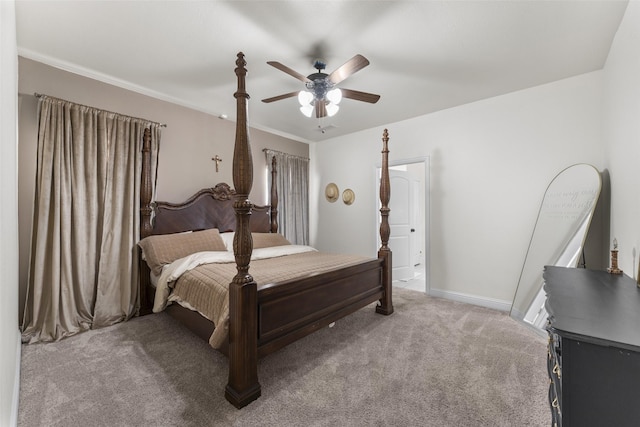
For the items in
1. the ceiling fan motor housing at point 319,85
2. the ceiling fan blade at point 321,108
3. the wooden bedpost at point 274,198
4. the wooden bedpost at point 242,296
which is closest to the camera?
the wooden bedpost at point 242,296

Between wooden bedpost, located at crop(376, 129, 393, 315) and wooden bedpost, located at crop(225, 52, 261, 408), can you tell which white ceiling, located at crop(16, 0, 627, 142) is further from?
wooden bedpost, located at crop(376, 129, 393, 315)

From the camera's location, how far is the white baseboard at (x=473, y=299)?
10.8 feet

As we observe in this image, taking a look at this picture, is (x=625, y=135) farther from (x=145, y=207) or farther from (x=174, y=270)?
(x=145, y=207)

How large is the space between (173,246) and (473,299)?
12.3 feet

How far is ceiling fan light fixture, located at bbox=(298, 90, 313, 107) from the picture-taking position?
98.2 inches

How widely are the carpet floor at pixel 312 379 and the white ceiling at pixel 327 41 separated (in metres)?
2.60

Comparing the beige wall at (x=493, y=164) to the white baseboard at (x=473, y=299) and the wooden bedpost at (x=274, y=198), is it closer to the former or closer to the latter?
the white baseboard at (x=473, y=299)

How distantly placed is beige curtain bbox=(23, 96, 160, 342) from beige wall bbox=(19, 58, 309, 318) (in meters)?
0.13

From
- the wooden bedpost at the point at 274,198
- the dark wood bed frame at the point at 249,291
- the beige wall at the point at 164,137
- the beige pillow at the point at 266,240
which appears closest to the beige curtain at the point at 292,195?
the wooden bedpost at the point at 274,198

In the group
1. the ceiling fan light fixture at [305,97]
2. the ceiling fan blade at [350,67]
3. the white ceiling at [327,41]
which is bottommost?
the ceiling fan light fixture at [305,97]

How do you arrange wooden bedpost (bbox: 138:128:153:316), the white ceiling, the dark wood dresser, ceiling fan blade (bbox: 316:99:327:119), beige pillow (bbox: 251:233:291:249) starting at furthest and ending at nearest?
beige pillow (bbox: 251:233:291:249) → wooden bedpost (bbox: 138:128:153:316) → ceiling fan blade (bbox: 316:99:327:119) → the white ceiling → the dark wood dresser

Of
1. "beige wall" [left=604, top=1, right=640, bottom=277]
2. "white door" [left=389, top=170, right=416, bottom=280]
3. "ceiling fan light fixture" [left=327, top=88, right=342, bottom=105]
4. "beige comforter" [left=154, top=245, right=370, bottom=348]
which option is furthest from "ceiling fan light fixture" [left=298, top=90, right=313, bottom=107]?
"white door" [left=389, top=170, right=416, bottom=280]

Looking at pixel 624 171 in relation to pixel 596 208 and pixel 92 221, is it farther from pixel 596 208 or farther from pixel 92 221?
pixel 92 221

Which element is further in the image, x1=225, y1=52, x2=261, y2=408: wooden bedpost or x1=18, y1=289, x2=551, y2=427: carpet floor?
x1=225, y1=52, x2=261, y2=408: wooden bedpost
